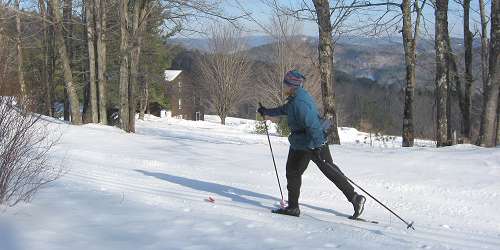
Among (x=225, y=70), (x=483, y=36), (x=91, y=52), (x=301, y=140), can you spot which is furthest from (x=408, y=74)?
(x=225, y=70)

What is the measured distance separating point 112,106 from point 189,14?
2589 centimetres

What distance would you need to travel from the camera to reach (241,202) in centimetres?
734

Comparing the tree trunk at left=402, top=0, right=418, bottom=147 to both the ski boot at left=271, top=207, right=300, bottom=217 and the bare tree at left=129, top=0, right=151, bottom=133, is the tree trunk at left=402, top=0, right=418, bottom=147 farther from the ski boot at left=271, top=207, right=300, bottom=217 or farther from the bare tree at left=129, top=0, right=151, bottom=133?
the ski boot at left=271, top=207, right=300, bottom=217

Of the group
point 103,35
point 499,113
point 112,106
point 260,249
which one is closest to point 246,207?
point 260,249

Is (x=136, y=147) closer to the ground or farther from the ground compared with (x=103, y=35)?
closer to the ground

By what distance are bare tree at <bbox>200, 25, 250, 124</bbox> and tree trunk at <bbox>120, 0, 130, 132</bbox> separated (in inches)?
1496

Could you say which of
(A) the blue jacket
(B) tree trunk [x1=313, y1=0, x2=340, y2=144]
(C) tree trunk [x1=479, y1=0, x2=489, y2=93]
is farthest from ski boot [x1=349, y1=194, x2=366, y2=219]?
(C) tree trunk [x1=479, y1=0, x2=489, y2=93]

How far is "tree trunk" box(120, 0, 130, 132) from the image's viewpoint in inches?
792

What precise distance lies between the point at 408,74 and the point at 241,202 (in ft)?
33.3

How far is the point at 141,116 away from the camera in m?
45.6

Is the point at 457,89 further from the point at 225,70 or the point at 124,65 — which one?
the point at 225,70

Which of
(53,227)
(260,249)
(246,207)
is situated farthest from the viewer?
(246,207)

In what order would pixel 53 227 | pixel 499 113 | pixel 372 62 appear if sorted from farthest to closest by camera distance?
pixel 372 62 → pixel 499 113 → pixel 53 227

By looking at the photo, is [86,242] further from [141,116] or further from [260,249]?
[141,116]
